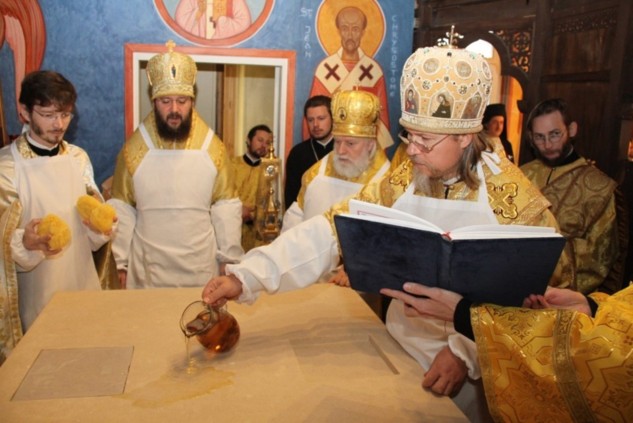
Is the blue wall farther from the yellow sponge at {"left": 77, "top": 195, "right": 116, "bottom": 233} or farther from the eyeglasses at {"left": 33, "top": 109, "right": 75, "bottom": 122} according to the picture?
the yellow sponge at {"left": 77, "top": 195, "right": 116, "bottom": 233}

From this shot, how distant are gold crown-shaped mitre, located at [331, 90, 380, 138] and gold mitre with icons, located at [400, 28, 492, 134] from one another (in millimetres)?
1745

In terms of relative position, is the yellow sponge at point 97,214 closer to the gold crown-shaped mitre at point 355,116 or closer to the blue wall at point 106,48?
the gold crown-shaped mitre at point 355,116

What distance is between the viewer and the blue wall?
5.42 m

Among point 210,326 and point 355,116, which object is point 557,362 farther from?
point 355,116

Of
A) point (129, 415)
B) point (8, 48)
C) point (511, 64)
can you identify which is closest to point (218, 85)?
point (8, 48)

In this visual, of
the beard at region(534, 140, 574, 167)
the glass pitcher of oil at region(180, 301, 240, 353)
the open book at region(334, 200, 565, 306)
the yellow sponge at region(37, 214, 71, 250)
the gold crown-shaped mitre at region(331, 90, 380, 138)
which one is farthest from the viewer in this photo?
the beard at region(534, 140, 574, 167)

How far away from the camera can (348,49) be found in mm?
6012

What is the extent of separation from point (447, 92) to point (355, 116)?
6.16 feet

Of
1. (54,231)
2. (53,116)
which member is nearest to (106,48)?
(53,116)

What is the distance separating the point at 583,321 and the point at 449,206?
2.84 feet

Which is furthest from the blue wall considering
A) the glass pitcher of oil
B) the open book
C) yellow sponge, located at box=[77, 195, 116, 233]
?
the open book

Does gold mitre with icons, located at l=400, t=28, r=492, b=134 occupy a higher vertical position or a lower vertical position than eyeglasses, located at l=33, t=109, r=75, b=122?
higher

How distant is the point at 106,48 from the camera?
5535mm

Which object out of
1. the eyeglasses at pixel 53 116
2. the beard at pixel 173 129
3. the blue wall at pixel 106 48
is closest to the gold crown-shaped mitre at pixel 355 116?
the beard at pixel 173 129
